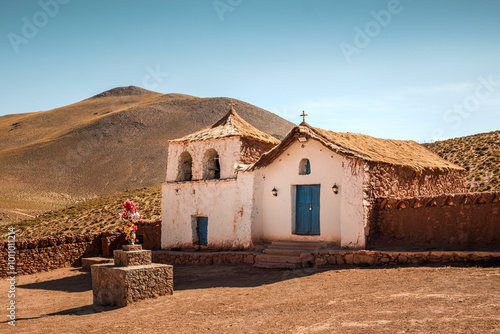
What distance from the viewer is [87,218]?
119 feet

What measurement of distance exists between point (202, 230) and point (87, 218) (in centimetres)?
1929

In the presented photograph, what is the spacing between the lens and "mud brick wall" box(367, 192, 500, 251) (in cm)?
1291

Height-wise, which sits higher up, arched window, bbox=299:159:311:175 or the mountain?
the mountain

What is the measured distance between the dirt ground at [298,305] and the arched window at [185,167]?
6.31m

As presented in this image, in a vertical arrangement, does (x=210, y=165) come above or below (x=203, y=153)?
below

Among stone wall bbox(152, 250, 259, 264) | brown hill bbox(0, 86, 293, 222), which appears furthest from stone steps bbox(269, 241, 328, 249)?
brown hill bbox(0, 86, 293, 222)

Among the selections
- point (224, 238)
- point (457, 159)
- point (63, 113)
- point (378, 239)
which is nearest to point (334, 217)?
point (378, 239)

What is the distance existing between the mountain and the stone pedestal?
21.8 metres

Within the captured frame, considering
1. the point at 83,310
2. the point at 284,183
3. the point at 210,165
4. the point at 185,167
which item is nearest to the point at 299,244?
the point at 284,183

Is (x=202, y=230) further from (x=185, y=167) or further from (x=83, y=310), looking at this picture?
(x=83, y=310)

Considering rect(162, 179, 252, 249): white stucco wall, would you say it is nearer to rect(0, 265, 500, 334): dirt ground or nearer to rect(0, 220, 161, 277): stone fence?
rect(0, 220, 161, 277): stone fence

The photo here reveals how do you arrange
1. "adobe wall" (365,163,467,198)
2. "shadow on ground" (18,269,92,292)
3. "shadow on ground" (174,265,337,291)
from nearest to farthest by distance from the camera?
1. "shadow on ground" (174,265,337,291)
2. "adobe wall" (365,163,467,198)
3. "shadow on ground" (18,269,92,292)

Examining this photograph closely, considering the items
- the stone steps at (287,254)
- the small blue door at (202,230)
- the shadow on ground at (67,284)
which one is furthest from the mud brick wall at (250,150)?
the shadow on ground at (67,284)

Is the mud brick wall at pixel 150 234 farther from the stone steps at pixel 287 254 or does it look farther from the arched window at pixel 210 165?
the stone steps at pixel 287 254
